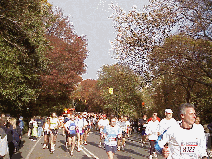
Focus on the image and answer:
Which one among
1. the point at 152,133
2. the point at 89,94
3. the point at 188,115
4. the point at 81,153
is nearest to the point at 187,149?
the point at 188,115

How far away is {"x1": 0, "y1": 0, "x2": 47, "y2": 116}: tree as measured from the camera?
642 inches

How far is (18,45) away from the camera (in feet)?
58.7

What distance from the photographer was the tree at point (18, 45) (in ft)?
53.5

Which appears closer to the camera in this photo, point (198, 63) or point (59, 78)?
point (198, 63)

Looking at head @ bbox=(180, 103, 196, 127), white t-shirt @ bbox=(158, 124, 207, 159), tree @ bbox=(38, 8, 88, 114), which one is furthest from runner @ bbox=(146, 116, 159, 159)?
tree @ bbox=(38, 8, 88, 114)

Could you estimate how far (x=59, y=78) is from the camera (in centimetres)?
3222

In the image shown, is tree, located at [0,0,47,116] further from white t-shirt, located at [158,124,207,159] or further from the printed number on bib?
the printed number on bib

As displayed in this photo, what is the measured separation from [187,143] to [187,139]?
0.07m

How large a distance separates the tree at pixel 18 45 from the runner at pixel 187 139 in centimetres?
1272

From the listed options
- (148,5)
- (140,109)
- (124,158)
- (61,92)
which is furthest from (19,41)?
(140,109)

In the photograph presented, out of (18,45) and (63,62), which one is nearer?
(18,45)

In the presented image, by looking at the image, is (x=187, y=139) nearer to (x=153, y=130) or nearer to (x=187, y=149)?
(x=187, y=149)

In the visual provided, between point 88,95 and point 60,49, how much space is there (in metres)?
57.9

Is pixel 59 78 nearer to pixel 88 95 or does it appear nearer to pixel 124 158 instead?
pixel 124 158
